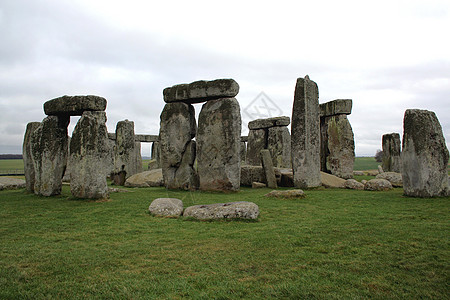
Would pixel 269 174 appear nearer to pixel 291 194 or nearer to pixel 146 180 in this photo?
pixel 291 194

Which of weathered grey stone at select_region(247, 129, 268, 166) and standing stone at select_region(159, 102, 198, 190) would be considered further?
weathered grey stone at select_region(247, 129, 268, 166)

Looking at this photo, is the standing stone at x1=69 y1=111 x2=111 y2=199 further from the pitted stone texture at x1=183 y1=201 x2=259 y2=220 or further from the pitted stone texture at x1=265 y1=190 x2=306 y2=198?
the pitted stone texture at x1=265 y1=190 x2=306 y2=198

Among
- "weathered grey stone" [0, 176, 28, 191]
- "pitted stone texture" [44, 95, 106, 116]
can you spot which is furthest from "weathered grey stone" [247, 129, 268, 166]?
"pitted stone texture" [44, 95, 106, 116]

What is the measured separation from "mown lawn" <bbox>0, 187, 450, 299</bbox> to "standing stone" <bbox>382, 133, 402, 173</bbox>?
12.2 metres

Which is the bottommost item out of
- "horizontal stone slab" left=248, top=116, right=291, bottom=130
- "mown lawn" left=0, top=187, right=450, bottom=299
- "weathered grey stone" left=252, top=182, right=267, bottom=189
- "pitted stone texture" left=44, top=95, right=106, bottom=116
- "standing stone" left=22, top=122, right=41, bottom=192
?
"mown lawn" left=0, top=187, right=450, bottom=299

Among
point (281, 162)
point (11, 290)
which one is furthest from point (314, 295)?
point (281, 162)

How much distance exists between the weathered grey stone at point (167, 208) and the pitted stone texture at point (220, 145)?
3.57 meters

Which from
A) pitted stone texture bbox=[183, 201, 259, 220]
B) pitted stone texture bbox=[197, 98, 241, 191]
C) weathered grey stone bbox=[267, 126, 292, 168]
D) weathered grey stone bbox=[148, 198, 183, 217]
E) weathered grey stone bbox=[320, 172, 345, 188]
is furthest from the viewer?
weathered grey stone bbox=[267, 126, 292, 168]

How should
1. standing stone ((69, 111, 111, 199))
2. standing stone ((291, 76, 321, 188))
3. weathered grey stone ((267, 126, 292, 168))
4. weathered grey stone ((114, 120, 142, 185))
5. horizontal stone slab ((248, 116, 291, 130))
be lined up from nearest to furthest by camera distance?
standing stone ((69, 111, 111, 199)) < standing stone ((291, 76, 321, 188)) < weathered grey stone ((114, 120, 142, 185)) < weathered grey stone ((267, 126, 292, 168)) < horizontal stone slab ((248, 116, 291, 130))

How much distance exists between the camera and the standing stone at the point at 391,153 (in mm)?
17219

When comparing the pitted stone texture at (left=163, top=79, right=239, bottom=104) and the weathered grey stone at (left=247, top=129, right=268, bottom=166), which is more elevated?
the pitted stone texture at (left=163, top=79, right=239, bottom=104)

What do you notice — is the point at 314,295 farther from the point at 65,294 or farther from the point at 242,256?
the point at 65,294

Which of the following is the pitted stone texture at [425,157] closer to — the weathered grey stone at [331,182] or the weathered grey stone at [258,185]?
the weathered grey stone at [331,182]

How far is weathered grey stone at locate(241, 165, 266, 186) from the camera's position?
478 inches
